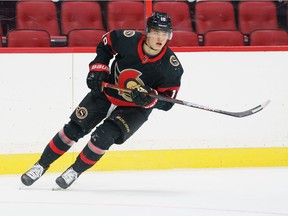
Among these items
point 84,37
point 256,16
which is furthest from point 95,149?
point 256,16

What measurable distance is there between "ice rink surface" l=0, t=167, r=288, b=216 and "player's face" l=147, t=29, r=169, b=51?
33.8 inches

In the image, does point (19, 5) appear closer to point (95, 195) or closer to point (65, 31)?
point (65, 31)

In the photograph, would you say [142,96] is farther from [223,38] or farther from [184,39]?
[223,38]

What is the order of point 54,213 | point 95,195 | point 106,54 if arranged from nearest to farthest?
point 54,213, point 95,195, point 106,54

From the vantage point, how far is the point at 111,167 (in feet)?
16.6

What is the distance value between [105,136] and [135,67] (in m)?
0.48

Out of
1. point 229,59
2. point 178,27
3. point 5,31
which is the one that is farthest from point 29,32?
point 229,59

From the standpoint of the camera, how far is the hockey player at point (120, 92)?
3924 millimetres

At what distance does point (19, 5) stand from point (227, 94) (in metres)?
1.73

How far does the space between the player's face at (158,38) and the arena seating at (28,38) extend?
1.43 meters

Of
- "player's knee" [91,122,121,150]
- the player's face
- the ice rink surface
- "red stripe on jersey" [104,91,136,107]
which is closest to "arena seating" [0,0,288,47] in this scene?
the ice rink surface

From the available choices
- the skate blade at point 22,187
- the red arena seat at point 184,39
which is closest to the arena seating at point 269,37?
the red arena seat at point 184,39

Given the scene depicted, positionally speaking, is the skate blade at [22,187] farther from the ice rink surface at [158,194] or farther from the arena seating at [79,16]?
the arena seating at [79,16]

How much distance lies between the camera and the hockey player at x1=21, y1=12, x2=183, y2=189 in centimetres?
392
